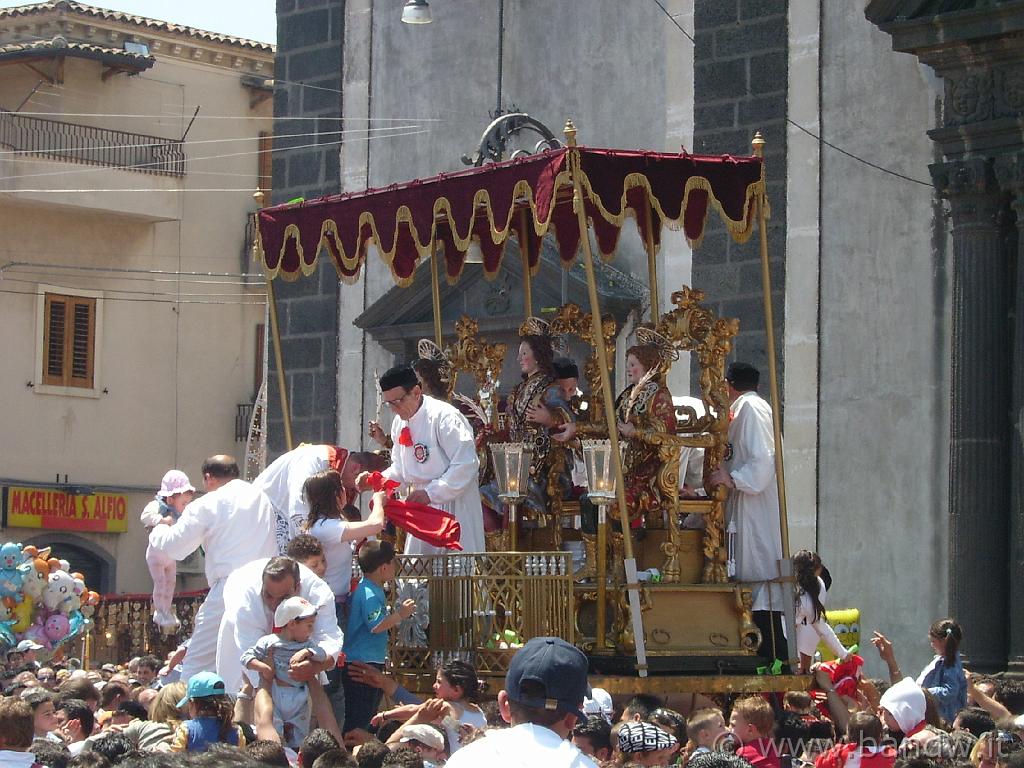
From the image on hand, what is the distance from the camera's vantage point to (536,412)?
38.2 ft

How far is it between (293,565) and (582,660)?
12.2 feet

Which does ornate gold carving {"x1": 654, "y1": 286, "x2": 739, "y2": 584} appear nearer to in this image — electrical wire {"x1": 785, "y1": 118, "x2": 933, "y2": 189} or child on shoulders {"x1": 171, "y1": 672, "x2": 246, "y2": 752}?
child on shoulders {"x1": 171, "y1": 672, "x2": 246, "y2": 752}

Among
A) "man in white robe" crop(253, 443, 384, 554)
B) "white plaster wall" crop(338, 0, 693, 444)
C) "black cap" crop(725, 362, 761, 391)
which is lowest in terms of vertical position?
"man in white robe" crop(253, 443, 384, 554)

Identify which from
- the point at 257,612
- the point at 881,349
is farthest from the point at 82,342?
the point at 257,612

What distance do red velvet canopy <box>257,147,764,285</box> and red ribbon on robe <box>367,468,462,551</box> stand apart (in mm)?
1603

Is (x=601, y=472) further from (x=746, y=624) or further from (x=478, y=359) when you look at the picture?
(x=478, y=359)

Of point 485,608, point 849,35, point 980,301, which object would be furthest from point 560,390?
point 849,35

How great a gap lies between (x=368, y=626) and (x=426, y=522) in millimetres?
1248

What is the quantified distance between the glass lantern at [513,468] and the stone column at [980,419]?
4573mm

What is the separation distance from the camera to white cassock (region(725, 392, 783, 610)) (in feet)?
37.4

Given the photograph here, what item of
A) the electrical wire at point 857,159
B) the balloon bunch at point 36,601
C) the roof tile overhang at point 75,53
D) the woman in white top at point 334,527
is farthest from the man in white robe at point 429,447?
the roof tile overhang at point 75,53

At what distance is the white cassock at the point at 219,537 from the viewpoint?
1050 centimetres

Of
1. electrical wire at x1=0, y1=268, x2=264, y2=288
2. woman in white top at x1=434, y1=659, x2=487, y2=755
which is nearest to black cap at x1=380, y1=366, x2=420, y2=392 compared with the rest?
woman in white top at x1=434, y1=659, x2=487, y2=755

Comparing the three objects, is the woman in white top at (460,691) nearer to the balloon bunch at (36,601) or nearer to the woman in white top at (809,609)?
the woman in white top at (809,609)
